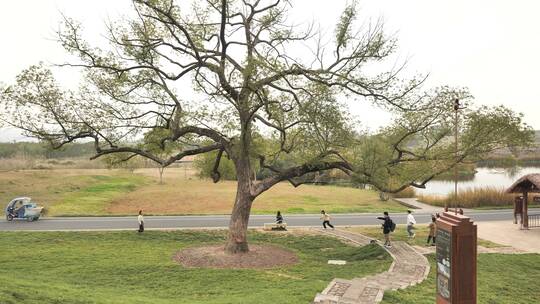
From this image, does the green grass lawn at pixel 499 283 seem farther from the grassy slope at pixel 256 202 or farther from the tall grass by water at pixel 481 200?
the tall grass by water at pixel 481 200

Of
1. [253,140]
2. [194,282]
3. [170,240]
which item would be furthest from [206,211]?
[194,282]

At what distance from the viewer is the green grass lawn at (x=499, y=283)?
1325 cm

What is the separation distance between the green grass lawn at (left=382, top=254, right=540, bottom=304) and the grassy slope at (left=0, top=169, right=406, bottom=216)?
17366mm

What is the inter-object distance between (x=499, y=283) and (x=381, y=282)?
464 centimetres

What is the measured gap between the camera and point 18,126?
62.7ft

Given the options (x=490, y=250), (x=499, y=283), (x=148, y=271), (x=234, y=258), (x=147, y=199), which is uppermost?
(x=147, y=199)

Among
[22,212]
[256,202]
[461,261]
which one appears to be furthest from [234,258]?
[256,202]

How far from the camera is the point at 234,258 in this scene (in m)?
19.6

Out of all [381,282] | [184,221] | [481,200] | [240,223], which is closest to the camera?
[381,282]

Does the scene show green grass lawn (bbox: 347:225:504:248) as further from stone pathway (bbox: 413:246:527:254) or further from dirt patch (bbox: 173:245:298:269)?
dirt patch (bbox: 173:245:298:269)

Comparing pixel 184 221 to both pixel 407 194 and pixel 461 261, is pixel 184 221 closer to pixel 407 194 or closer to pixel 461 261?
pixel 461 261

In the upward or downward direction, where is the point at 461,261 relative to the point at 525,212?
downward

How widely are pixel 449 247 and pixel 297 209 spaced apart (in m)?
27.6

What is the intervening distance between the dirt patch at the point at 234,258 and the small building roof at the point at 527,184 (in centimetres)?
1567
